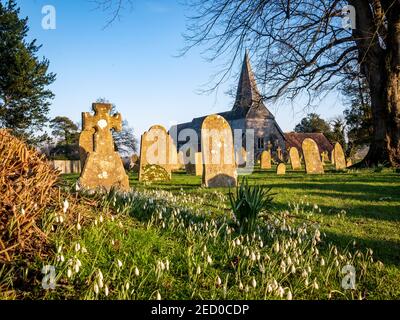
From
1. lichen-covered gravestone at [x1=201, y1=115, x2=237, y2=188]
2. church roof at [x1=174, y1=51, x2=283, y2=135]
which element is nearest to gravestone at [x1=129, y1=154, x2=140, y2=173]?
church roof at [x1=174, y1=51, x2=283, y2=135]

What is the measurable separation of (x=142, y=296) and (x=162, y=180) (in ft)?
43.2

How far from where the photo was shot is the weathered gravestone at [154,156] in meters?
16.1

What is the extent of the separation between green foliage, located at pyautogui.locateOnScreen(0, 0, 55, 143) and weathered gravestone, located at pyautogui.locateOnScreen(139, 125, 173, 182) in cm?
1429

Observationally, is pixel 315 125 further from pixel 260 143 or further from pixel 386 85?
pixel 386 85

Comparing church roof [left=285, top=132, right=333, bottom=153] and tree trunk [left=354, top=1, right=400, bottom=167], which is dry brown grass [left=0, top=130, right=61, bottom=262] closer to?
tree trunk [left=354, top=1, right=400, bottom=167]

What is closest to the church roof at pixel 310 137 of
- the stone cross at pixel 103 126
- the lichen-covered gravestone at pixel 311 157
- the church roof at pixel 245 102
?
the church roof at pixel 245 102

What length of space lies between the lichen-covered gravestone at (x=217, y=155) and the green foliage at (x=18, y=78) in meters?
21.0

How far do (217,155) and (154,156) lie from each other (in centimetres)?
722

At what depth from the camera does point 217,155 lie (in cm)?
1300

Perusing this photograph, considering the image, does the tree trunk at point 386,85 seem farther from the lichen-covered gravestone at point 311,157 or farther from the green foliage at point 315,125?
the green foliage at point 315,125

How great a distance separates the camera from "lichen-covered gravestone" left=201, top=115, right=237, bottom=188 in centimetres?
1257

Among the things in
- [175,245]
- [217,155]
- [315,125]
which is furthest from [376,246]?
[315,125]
